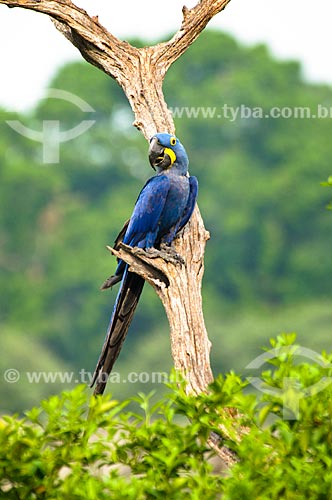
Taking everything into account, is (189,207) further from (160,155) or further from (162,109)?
(162,109)

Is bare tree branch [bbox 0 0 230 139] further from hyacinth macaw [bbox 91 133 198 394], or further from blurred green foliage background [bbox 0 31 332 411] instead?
blurred green foliage background [bbox 0 31 332 411]

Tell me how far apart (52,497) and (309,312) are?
36.0 m

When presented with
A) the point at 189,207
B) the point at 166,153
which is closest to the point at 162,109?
the point at 166,153

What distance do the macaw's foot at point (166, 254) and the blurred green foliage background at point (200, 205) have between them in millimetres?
30205

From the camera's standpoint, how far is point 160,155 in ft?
21.0

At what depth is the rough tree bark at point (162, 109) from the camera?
19.0 ft

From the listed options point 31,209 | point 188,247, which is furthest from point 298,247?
point 188,247

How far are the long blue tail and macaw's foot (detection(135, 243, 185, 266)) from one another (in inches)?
8.4

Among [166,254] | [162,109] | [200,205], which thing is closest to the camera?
[166,254]

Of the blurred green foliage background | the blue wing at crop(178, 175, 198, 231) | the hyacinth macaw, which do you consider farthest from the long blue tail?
the blurred green foliage background

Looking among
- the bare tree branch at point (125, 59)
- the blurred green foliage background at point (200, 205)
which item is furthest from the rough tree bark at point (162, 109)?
the blurred green foliage background at point (200, 205)

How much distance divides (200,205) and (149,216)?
123 feet

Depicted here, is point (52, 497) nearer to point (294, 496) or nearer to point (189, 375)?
point (294, 496)

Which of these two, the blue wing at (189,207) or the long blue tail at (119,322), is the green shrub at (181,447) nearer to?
the long blue tail at (119,322)
